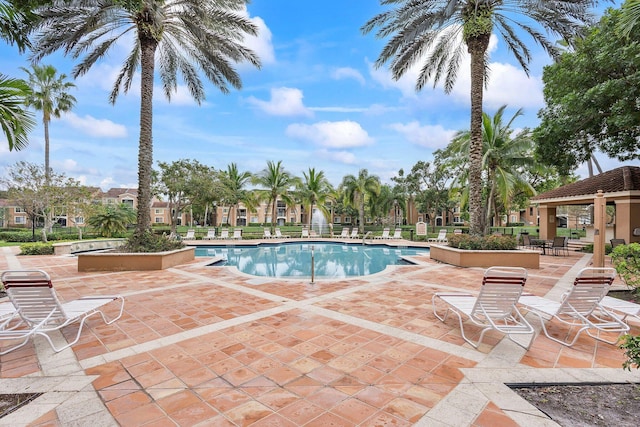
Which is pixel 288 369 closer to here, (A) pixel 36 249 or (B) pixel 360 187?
(A) pixel 36 249

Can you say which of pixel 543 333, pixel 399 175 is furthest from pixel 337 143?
pixel 543 333

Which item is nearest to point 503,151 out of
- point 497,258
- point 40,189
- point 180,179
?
point 497,258

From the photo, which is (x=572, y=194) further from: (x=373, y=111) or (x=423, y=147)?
(x=423, y=147)

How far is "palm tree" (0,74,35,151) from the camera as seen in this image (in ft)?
19.0

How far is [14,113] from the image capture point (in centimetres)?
615

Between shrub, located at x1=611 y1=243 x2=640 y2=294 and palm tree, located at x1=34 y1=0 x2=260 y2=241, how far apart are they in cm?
1327

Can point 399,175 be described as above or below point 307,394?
above

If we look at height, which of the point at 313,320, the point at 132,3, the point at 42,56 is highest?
the point at 42,56

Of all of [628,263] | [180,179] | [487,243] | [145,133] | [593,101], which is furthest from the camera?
[180,179]

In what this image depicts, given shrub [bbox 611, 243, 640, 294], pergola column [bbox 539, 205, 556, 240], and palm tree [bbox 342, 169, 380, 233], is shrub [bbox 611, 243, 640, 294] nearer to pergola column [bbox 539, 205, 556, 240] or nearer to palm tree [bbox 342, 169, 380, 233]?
pergola column [bbox 539, 205, 556, 240]

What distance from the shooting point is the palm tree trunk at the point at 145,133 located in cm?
1129

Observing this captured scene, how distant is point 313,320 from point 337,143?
29.1 meters

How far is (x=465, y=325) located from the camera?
200 inches

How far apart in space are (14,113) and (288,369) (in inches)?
290
